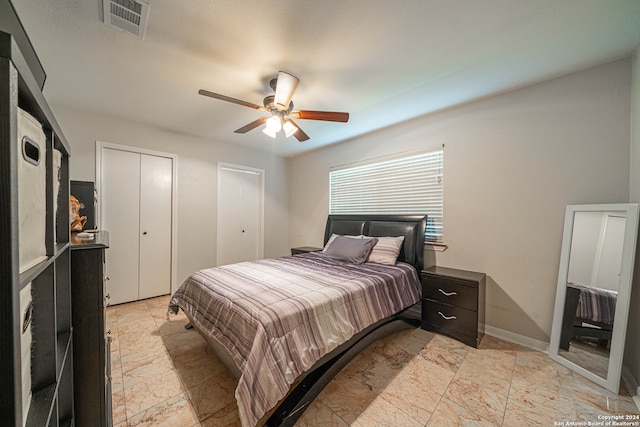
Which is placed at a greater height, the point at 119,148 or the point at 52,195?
the point at 119,148

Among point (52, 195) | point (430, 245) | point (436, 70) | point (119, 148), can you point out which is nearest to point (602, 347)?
point (430, 245)

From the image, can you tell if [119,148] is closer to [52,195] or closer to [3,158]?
[52,195]

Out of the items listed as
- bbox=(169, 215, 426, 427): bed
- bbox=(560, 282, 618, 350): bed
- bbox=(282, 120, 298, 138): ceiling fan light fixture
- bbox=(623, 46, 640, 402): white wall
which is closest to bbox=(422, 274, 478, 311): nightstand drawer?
bbox=(169, 215, 426, 427): bed

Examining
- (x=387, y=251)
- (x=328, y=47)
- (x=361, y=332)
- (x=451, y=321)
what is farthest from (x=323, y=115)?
(x=451, y=321)

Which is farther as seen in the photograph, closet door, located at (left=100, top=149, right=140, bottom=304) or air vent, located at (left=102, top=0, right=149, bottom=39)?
closet door, located at (left=100, top=149, right=140, bottom=304)

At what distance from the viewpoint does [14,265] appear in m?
0.44

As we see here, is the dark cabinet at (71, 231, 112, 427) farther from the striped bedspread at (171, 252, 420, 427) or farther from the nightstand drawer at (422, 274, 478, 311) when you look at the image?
the nightstand drawer at (422, 274, 478, 311)

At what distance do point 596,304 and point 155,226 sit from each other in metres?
5.03

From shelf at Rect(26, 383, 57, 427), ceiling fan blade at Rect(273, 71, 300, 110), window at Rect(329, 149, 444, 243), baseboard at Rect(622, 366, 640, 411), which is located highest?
ceiling fan blade at Rect(273, 71, 300, 110)

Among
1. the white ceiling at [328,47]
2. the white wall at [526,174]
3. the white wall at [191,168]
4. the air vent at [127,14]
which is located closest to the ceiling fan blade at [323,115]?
the white ceiling at [328,47]

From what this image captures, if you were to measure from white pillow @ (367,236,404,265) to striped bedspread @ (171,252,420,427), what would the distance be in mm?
142

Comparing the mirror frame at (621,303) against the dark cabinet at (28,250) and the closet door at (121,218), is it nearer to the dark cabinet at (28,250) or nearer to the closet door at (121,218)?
the dark cabinet at (28,250)

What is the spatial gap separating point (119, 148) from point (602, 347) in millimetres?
5449

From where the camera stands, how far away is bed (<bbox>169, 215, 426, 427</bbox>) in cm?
139
